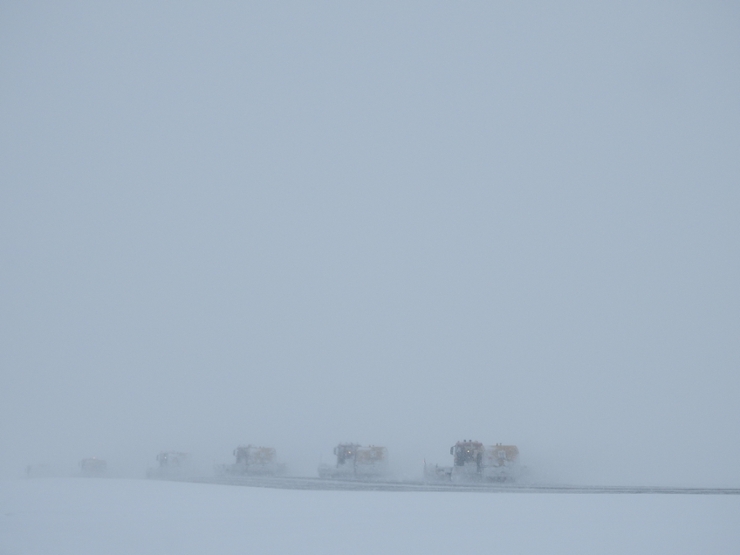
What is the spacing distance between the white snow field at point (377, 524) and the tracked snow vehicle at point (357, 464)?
16.6m

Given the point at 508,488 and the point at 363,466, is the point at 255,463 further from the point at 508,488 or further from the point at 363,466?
the point at 508,488

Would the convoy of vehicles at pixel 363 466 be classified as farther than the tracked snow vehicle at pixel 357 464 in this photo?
No

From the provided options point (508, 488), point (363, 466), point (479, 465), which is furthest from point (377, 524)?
point (363, 466)

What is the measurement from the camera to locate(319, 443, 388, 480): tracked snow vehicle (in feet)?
128

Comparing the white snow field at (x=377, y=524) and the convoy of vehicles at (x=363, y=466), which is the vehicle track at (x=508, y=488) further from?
the convoy of vehicles at (x=363, y=466)

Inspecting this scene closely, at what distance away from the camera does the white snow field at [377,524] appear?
13.5 m

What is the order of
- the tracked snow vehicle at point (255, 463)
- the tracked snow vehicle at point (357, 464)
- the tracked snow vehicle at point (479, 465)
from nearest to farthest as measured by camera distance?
1. the tracked snow vehicle at point (479, 465)
2. the tracked snow vehicle at point (357, 464)
3. the tracked snow vehicle at point (255, 463)

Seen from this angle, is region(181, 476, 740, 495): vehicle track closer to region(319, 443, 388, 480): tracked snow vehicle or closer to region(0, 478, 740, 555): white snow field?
region(0, 478, 740, 555): white snow field

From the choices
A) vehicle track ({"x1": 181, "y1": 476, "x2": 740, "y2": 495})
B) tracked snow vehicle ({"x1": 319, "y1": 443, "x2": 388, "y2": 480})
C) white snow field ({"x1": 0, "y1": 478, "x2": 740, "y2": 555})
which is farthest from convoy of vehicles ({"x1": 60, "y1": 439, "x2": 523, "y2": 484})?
white snow field ({"x1": 0, "y1": 478, "x2": 740, "y2": 555})

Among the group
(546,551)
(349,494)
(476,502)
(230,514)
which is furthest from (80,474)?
(546,551)

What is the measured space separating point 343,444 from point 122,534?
27.0 m

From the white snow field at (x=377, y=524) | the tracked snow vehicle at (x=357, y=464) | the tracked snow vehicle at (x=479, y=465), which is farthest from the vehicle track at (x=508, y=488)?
the tracked snow vehicle at (x=357, y=464)

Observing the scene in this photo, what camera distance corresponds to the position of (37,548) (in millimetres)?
13383

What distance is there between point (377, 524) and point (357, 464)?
24.0 metres
